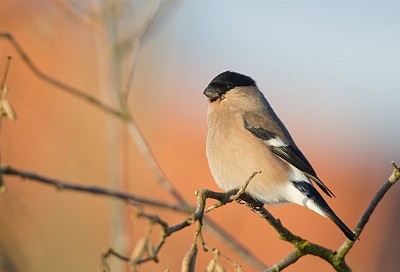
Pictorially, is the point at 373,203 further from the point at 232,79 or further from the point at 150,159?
the point at 232,79

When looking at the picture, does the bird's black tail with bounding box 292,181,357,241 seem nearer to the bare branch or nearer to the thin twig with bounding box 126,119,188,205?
the bare branch

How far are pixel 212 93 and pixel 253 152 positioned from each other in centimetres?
47

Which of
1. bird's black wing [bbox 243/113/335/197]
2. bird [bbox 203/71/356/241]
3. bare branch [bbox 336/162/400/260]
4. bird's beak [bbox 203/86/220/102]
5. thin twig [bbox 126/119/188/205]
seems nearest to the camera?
bare branch [bbox 336/162/400/260]

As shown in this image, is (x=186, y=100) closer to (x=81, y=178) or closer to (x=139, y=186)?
(x=139, y=186)

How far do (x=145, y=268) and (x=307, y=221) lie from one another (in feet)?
7.57

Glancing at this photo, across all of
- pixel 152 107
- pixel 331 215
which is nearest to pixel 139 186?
pixel 152 107

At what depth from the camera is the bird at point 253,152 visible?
136 inches

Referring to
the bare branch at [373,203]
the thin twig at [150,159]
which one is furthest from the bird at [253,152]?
the bare branch at [373,203]

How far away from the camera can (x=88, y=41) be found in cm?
484

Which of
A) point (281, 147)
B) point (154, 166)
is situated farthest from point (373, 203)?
point (281, 147)

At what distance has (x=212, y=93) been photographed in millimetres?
3881

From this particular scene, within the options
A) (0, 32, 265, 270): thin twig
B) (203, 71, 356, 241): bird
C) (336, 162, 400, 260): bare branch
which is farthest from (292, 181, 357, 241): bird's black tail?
(336, 162, 400, 260): bare branch

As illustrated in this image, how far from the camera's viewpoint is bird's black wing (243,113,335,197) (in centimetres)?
357

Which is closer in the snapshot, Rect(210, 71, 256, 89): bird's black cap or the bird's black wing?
the bird's black wing
